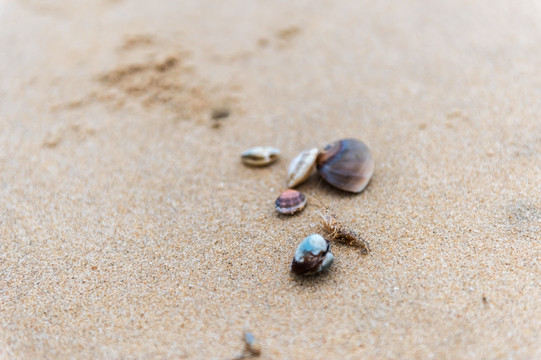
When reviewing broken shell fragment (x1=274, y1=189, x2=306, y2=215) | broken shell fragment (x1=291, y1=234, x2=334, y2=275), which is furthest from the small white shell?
broken shell fragment (x1=291, y1=234, x2=334, y2=275)

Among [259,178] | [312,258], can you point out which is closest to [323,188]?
[259,178]

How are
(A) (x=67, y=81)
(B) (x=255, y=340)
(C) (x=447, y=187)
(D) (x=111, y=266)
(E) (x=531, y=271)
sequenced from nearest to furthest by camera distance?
1. (B) (x=255, y=340)
2. (E) (x=531, y=271)
3. (D) (x=111, y=266)
4. (C) (x=447, y=187)
5. (A) (x=67, y=81)

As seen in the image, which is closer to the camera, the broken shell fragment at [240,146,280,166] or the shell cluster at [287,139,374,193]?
the shell cluster at [287,139,374,193]

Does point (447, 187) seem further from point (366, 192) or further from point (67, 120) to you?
point (67, 120)

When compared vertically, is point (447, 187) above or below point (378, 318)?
above

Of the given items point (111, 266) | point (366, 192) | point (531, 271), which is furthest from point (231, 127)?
point (531, 271)

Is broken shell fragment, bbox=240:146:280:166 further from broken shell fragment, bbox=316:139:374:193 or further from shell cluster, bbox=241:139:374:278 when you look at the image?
broken shell fragment, bbox=316:139:374:193

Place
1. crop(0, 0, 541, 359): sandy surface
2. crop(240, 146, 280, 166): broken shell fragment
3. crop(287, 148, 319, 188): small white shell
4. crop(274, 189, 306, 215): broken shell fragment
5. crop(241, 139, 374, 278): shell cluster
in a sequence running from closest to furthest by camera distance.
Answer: crop(0, 0, 541, 359): sandy surface, crop(241, 139, 374, 278): shell cluster, crop(274, 189, 306, 215): broken shell fragment, crop(287, 148, 319, 188): small white shell, crop(240, 146, 280, 166): broken shell fragment
